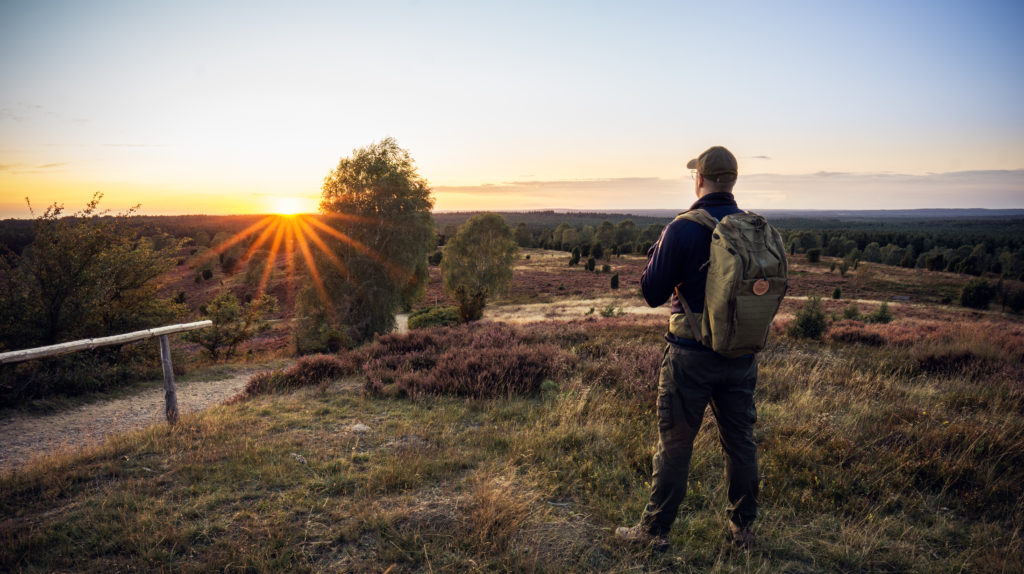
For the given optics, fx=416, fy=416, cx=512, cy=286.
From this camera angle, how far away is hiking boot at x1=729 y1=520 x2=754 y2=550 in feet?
10.5

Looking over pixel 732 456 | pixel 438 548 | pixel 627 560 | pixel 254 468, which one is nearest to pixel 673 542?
pixel 627 560

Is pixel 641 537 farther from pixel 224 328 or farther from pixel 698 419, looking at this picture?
pixel 224 328

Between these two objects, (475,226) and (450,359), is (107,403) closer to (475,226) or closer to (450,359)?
(450,359)

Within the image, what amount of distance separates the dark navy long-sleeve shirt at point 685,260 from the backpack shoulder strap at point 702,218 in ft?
0.11

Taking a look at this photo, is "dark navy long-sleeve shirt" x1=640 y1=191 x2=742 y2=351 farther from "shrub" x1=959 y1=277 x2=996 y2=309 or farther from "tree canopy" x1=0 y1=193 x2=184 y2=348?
"shrub" x1=959 y1=277 x2=996 y2=309

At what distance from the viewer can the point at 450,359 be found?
845cm

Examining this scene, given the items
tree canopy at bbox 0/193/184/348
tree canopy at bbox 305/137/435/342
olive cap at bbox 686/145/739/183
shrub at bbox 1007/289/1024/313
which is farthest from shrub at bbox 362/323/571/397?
shrub at bbox 1007/289/1024/313

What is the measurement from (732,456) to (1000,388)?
7.02 m

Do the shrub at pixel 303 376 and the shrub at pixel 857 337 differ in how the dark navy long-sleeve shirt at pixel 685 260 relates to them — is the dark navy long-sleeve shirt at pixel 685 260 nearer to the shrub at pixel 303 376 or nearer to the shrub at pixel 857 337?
the shrub at pixel 303 376

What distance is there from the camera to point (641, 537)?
320cm

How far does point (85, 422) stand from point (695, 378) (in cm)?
1148

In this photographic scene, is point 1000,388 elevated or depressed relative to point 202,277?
elevated

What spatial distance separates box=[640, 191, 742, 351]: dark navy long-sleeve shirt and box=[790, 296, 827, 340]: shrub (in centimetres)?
1382

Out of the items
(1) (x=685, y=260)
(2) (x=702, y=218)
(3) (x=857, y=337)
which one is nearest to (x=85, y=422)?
(1) (x=685, y=260)
